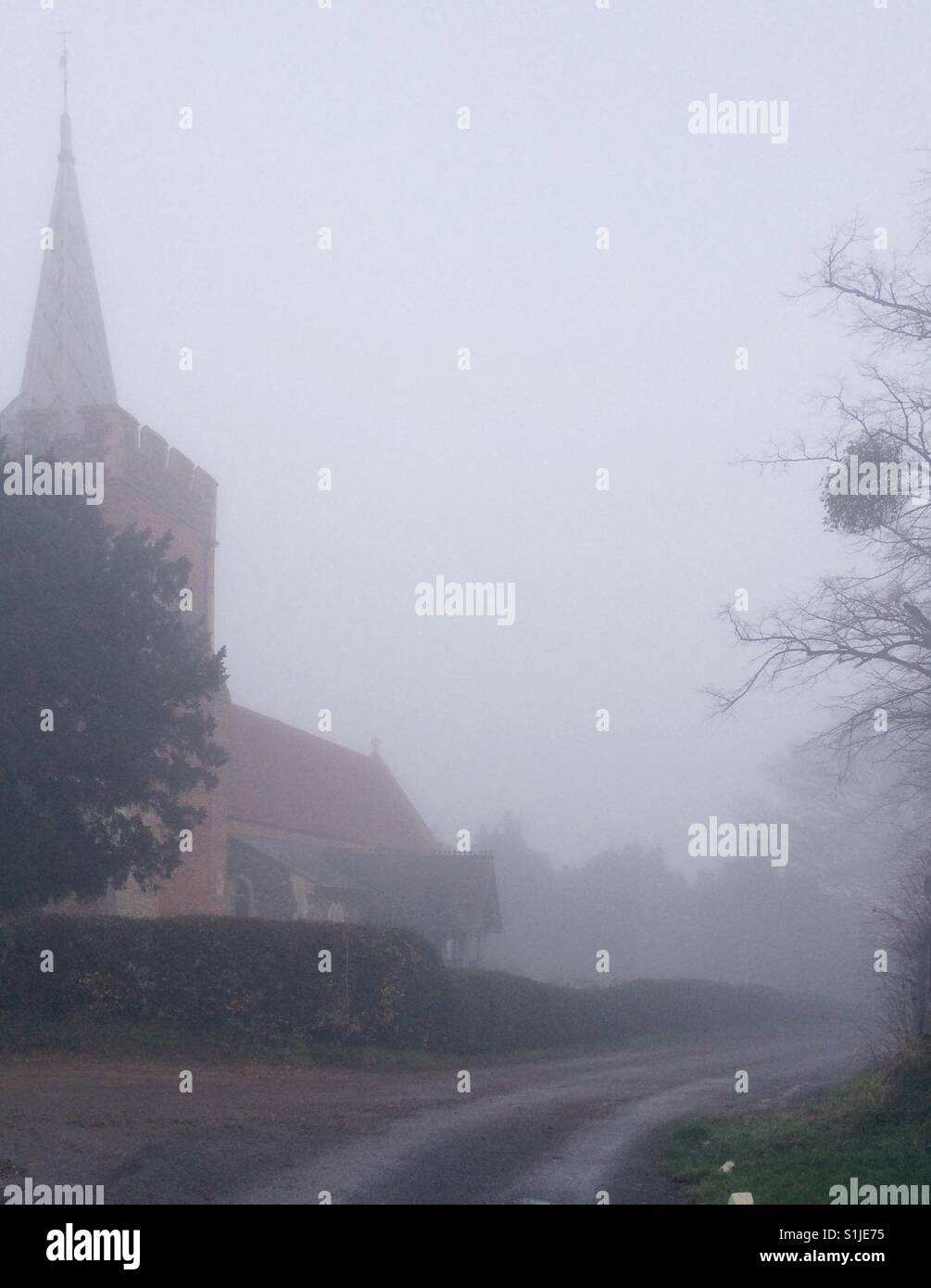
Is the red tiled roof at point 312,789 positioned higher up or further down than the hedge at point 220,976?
higher up

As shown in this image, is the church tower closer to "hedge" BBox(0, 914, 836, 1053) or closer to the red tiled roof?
the red tiled roof

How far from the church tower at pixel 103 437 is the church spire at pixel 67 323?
0.03 m

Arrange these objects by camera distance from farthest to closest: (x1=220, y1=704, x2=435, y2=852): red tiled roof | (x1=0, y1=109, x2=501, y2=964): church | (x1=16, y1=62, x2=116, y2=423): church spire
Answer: (x1=220, y1=704, x2=435, y2=852): red tiled roof
(x1=16, y1=62, x2=116, y2=423): church spire
(x1=0, y1=109, x2=501, y2=964): church

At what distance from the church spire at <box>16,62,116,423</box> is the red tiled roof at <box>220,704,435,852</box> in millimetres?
11761

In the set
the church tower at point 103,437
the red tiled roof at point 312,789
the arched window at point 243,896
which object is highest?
the church tower at point 103,437

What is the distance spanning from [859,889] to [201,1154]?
196ft

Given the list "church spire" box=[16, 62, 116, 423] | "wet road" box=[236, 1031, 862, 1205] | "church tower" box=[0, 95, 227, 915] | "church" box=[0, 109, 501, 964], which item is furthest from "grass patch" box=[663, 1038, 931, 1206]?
"church spire" box=[16, 62, 116, 423]

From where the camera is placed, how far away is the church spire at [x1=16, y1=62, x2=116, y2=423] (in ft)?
132

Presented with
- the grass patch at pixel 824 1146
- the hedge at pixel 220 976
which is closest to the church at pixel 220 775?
the hedge at pixel 220 976

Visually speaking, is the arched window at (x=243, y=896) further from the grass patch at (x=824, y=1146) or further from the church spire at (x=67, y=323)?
the grass patch at (x=824, y=1146)

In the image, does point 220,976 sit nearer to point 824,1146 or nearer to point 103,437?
point 824,1146

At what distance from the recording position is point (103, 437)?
117ft

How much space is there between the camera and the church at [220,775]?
118 ft
